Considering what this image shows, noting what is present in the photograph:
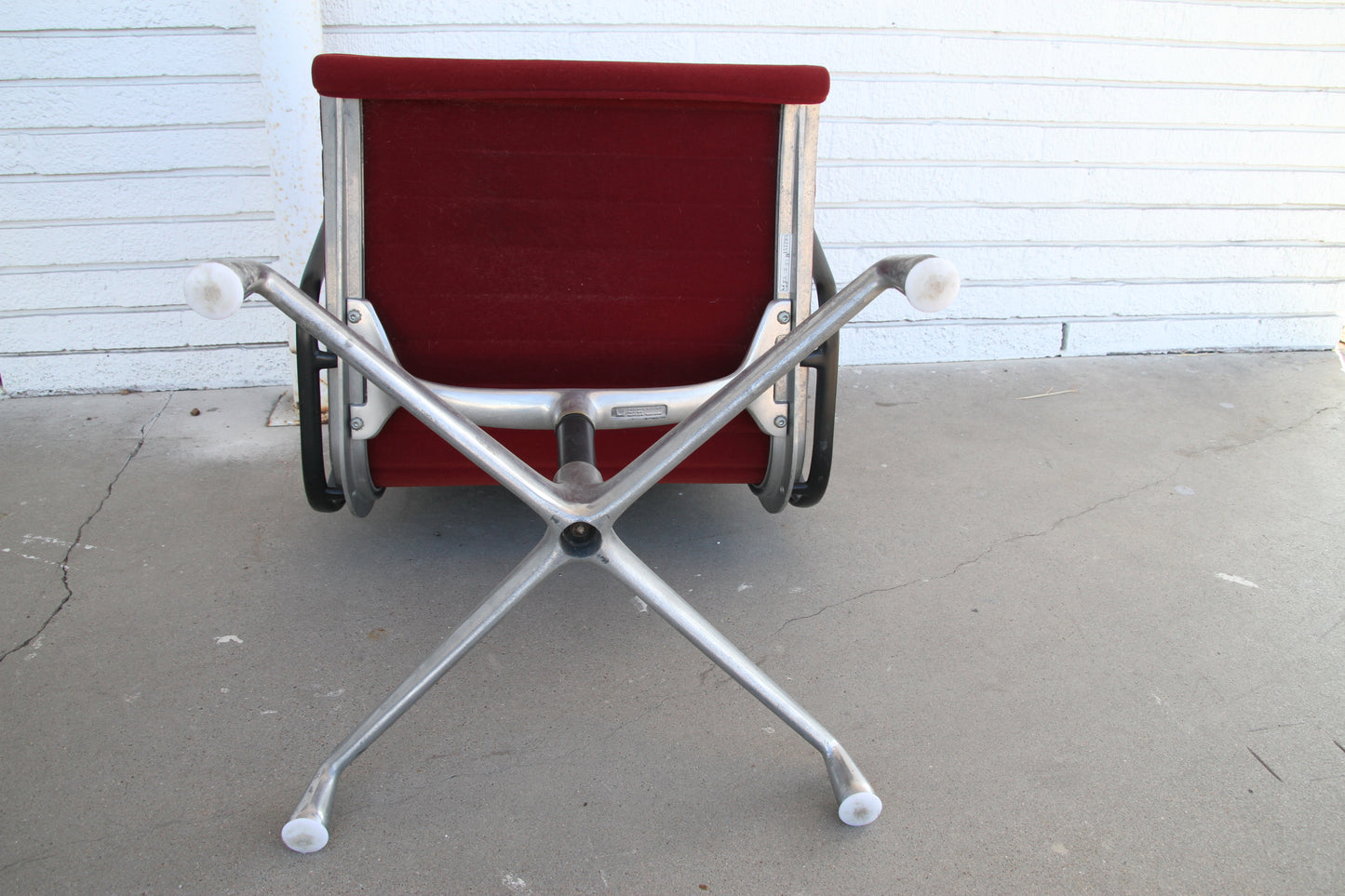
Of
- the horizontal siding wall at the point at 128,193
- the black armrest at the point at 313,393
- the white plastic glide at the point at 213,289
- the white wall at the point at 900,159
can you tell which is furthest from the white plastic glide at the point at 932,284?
the horizontal siding wall at the point at 128,193

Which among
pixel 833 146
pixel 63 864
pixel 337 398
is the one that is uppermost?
pixel 833 146

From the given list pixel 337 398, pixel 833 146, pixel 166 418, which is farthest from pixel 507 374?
pixel 833 146

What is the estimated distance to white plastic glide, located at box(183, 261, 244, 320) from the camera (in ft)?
3.22

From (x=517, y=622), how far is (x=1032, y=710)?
0.91 meters

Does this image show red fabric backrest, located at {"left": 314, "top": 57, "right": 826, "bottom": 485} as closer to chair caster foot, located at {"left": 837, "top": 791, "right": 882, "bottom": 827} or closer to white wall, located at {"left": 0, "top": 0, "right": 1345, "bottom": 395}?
chair caster foot, located at {"left": 837, "top": 791, "right": 882, "bottom": 827}

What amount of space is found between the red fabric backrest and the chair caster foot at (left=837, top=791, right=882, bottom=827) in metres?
0.70

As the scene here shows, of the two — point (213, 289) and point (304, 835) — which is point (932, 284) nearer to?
point (213, 289)

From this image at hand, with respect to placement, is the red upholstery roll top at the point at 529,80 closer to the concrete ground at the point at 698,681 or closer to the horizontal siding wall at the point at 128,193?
the concrete ground at the point at 698,681

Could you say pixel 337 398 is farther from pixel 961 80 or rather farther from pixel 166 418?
pixel 961 80

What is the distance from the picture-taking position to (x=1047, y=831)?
51.3 inches

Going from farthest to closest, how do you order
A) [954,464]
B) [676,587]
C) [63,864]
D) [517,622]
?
[954,464], [676,587], [517,622], [63,864]

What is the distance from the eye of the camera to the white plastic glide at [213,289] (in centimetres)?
98

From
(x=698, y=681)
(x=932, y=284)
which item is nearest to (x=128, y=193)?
(x=698, y=681)

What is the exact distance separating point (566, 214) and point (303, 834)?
Result: 0.95 meters
